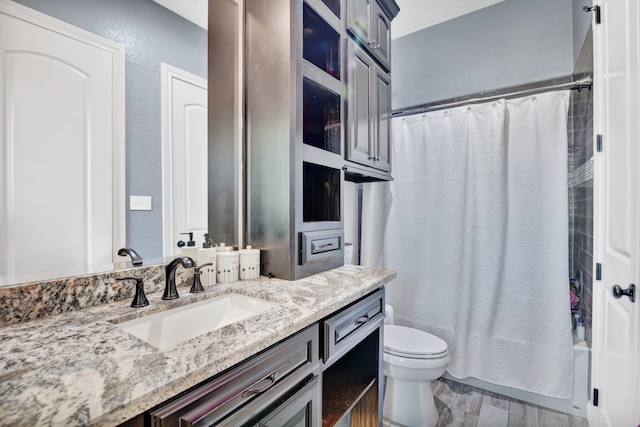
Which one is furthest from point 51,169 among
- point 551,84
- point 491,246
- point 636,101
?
point 551,84

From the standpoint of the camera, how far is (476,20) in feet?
7.16

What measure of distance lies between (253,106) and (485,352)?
218 cm

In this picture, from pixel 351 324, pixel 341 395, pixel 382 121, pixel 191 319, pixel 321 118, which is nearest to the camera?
pixel 191 319

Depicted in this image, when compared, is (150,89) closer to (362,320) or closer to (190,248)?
(190,248)

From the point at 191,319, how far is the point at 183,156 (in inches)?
24.2

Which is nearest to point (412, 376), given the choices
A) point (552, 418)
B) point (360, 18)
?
point (552, 418)

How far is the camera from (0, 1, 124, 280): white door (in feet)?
2.47

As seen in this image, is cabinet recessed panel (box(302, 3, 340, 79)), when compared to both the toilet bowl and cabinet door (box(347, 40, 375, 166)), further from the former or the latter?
the toilet bowl

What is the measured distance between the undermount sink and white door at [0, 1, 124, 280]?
0.27 metres

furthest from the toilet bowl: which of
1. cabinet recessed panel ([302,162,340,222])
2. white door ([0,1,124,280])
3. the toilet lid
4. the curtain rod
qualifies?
the curtain rod

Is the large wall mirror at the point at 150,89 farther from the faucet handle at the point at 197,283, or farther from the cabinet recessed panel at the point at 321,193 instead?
the cabinet recessed panel at the point at 321,193

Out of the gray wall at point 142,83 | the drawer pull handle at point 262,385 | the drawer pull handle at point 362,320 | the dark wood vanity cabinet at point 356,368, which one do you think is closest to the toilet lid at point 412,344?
the dark wood vanity cabinet at point 356,368

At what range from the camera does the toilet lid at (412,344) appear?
162cm

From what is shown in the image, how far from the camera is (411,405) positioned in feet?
5.53
